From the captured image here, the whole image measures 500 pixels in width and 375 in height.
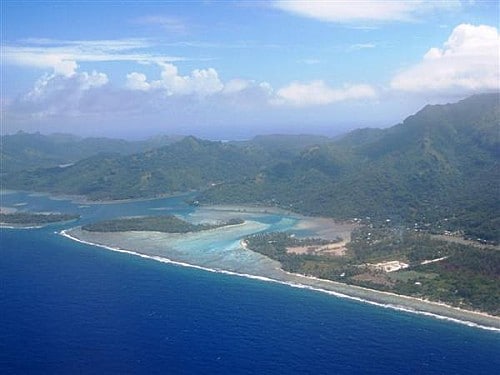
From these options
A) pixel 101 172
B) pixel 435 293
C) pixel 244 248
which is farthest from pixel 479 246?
pixel 101 172

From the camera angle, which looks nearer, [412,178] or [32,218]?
[32,218]

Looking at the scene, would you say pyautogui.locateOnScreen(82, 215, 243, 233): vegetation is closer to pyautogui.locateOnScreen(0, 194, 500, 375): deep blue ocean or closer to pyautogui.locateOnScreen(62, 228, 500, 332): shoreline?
pyautogui.locateOnScreen(62, 228, 500, 332): shoreline

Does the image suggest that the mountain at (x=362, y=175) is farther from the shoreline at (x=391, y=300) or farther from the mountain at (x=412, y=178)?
the shoreline at (x=391, y=300)

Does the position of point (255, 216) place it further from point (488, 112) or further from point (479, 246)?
point (488, 112)

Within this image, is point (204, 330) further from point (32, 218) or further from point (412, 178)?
point (412, 178)

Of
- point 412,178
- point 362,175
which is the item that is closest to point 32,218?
point 362,175
